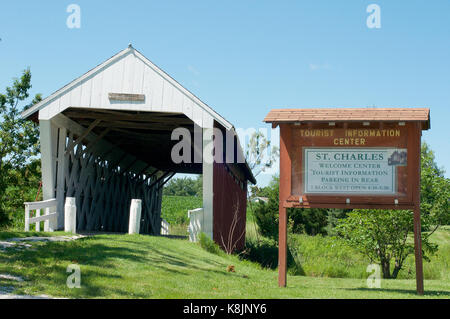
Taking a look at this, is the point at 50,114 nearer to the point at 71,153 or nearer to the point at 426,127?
the point at 71,153

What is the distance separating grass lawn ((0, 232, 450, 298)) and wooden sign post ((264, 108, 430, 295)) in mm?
851

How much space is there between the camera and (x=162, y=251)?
11188mm

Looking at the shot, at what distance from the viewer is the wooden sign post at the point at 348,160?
869cm

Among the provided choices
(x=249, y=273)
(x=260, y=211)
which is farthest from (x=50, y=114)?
(x=260, y=211)

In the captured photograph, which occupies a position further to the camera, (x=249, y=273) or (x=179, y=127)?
(x=179, y=127)

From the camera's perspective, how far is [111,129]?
1858 cm

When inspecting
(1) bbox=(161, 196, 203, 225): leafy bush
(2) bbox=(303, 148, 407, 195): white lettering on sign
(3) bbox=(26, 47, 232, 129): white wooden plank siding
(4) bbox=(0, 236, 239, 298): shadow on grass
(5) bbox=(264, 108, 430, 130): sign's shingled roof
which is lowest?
(1) bbox=(161, 196, 203, 225): leafy bush

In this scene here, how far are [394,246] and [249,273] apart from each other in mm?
5500

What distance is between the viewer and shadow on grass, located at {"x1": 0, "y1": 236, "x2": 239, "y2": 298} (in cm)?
724

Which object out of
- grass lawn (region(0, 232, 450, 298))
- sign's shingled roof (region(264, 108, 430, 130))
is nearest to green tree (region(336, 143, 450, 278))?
grass lawn (region(0, 232, 450, 298))

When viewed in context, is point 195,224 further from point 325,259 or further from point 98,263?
point 325,259

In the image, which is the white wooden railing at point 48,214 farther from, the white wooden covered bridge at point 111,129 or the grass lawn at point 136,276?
the grass lawn at point 136,276

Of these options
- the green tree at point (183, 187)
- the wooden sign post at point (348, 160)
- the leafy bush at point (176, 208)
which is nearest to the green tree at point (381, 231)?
the wooden sign post at point (348, 160)

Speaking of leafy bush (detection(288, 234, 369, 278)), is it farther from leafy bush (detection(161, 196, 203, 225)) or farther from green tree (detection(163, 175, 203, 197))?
green tree (detection(163, 175, 203, 197))
